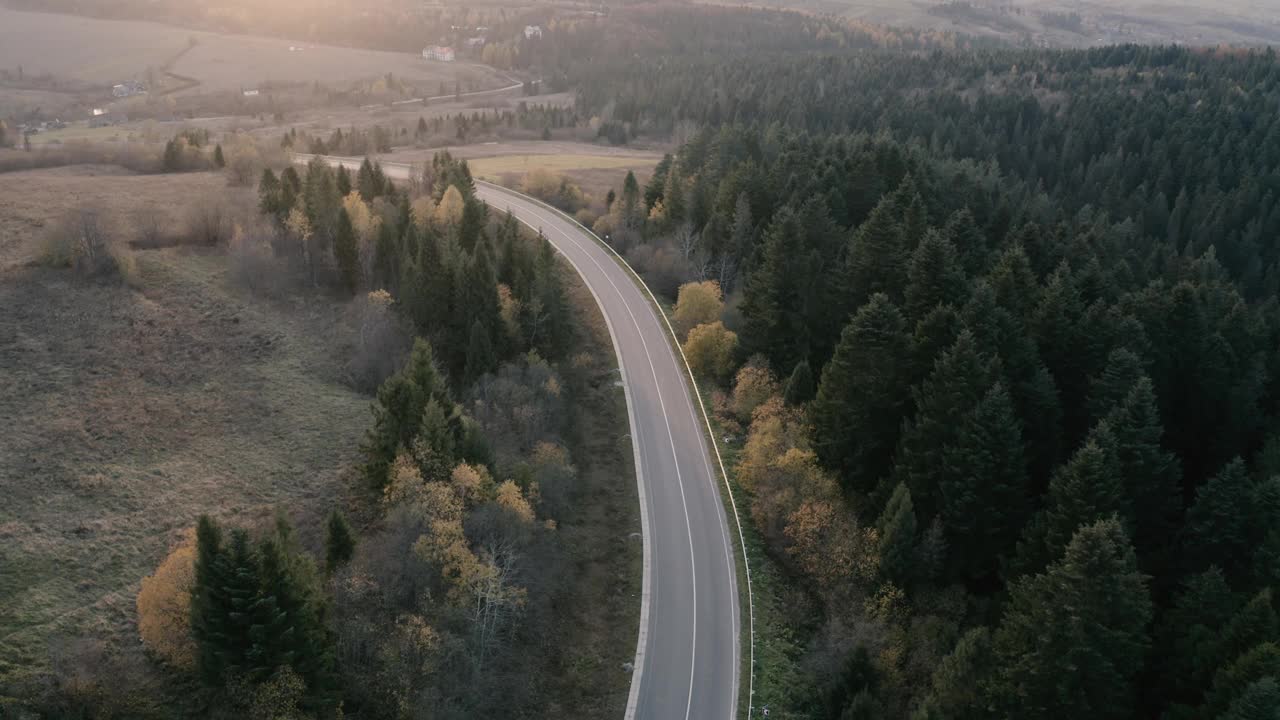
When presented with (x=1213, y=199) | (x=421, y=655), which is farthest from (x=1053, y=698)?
(x=1213, y=199)

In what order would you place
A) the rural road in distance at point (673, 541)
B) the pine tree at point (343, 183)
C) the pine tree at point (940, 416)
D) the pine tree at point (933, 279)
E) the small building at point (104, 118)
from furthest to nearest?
the small building at point (104, 118)
the pine tree at point (343, 183)
the pine tree at point (933, 279)
the pine tree at point (940, 416)
the rural road in distance at point (673, 541)

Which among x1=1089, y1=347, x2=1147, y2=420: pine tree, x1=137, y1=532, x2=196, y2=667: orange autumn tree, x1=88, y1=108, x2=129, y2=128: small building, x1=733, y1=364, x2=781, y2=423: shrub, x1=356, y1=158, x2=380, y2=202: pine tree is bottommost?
x1=137, y1=532, x2=196, y2=667: orange autumn tree

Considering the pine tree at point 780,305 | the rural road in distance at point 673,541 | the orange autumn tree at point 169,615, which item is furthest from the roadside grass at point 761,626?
the orange autumn tree at point 169,615

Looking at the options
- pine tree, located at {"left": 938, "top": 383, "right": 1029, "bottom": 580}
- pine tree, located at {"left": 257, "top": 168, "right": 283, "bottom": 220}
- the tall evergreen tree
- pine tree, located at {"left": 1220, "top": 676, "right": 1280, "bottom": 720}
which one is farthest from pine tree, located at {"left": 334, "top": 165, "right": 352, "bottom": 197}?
pine tree, located at {"left": 1220, "top": 676, "right": 1280, "bottom": 720}

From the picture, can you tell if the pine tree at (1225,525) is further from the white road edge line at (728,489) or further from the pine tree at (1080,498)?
the white road edge line at (728,489)

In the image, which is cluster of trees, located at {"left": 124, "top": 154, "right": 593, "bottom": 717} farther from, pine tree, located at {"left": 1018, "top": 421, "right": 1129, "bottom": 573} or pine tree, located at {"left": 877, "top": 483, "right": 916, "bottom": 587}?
pine tree, located at {"left": 1018, "top": 421, "right": 1129, "bottom": 573}
